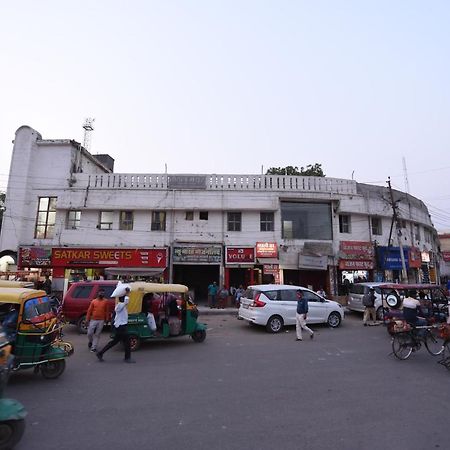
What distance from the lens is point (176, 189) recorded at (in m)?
22.6

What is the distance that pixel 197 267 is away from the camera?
24.7 m

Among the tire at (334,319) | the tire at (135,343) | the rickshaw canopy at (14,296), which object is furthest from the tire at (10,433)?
the tire at (334,319)

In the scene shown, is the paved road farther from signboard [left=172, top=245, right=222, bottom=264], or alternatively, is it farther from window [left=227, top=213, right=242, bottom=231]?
window [left=227, top=213, right=242, bottom=231]

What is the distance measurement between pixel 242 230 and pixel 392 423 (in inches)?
706

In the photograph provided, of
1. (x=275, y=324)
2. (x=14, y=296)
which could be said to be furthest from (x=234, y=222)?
(x=14, y=296)

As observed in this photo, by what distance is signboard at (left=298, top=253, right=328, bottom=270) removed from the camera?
21.9 m

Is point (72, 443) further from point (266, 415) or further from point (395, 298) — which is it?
point (395, 298)

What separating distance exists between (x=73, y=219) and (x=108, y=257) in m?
3.76

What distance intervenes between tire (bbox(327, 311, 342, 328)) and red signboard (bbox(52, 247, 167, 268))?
11361mm

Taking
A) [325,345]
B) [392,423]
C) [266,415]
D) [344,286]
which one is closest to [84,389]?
[266,415]

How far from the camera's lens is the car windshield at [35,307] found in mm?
6797

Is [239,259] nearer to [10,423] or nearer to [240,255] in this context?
[240,255]

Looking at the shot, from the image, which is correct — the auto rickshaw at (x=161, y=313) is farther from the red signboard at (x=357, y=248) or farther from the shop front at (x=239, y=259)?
the red signboard at (x=357, y=248)

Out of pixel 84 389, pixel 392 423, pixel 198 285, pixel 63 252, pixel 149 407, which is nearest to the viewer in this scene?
pixel 392 423
